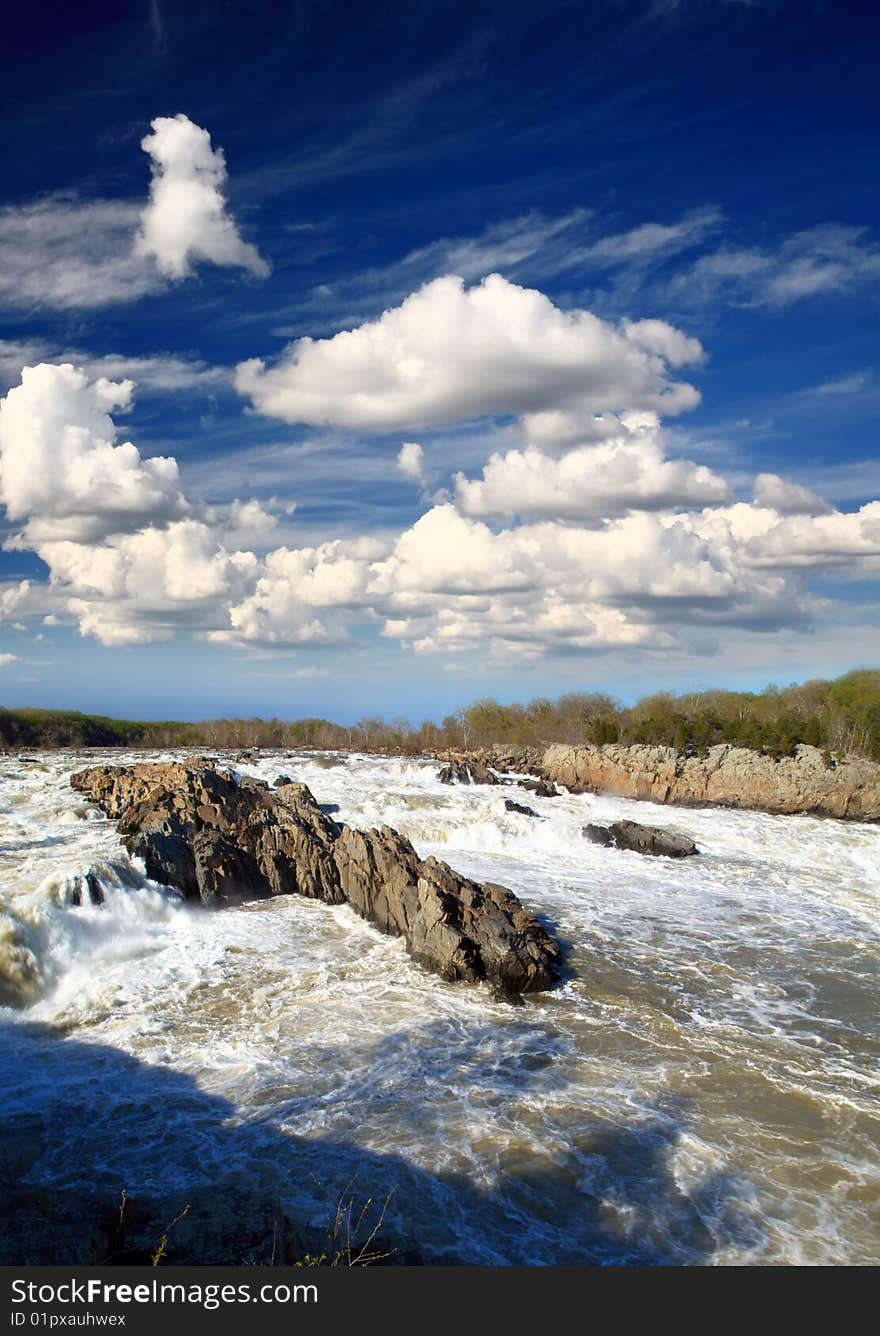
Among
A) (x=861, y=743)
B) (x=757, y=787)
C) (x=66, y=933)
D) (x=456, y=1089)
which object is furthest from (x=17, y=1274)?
(x=861, y=743)

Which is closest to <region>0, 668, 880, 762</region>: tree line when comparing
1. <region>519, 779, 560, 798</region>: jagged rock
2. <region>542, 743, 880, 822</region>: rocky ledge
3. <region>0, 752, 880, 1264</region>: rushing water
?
<region>542, 743, 880, 822</region>: rocky ledge

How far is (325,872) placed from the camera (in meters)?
25.9

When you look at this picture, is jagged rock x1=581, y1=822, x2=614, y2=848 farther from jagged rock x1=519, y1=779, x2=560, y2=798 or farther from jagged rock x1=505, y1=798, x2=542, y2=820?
jagged rock x1=519, y1=779, x2=560, y2=798

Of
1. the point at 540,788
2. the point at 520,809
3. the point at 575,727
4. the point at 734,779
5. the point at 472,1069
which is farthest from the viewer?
the point at 575,727

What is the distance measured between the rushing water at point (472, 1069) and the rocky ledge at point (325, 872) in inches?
30.6

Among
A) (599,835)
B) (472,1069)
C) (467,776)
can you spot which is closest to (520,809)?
(599,835)

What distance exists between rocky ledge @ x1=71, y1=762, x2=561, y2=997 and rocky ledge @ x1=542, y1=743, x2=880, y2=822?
3085 centimetres

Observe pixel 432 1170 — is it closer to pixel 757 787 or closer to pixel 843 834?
pixel 843 834

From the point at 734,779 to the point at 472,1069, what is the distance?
43.7m

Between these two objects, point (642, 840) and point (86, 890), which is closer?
point (86, 890)

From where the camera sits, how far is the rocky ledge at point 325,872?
63.2 feet

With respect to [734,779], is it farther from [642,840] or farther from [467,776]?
[642,840]

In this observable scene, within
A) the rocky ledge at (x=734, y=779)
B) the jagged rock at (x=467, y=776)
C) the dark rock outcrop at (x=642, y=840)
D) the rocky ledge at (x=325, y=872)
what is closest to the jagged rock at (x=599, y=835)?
the dark rock outcrop at (x=642, y=840)

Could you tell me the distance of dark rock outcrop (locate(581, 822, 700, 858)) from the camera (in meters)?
35.8
